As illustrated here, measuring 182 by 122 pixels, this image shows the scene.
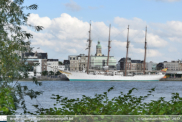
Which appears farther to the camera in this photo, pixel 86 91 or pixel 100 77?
pixel 100 77

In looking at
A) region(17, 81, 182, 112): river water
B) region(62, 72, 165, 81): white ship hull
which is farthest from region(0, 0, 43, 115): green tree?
region(62, 72, 165, 81): white ship hull

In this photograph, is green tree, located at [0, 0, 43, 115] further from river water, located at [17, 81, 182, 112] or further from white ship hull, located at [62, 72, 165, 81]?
white ship hull, located at [62, 72, 165, 81]

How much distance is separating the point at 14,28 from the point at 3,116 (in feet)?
9.44

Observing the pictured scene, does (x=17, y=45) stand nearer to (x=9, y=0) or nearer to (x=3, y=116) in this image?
(x=9, y=0)

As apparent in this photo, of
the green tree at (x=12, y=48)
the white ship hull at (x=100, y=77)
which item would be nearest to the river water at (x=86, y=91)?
the green tree at (x=12, y=48)

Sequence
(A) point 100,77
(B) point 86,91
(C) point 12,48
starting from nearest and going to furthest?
(C) point 12,48
(B) point 86,91
(A) point 100,77

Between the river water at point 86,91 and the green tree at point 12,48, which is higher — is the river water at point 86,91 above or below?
below

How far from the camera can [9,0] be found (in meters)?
8.56

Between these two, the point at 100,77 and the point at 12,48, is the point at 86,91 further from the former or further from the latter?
the point at 100,77

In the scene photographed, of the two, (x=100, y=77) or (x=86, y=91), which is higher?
(x=100, y=77)

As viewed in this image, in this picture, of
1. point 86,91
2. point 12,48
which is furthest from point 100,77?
point 12,48

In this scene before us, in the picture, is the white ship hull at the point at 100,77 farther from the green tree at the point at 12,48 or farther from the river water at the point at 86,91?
the green tree at the point at 12,48

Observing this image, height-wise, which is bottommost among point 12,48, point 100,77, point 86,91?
point 86,91

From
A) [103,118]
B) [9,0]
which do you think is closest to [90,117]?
[103,118]
